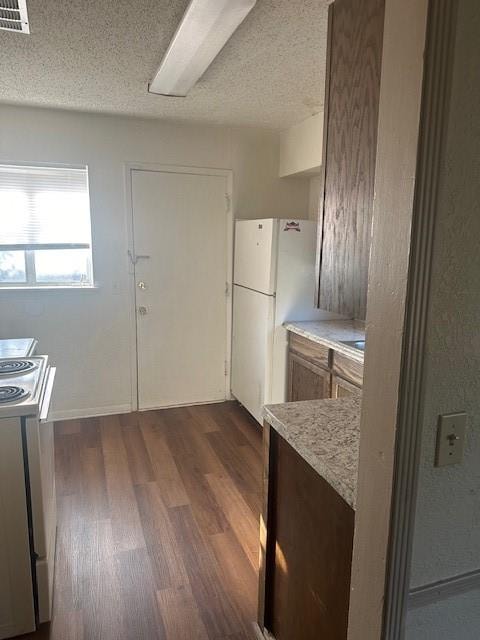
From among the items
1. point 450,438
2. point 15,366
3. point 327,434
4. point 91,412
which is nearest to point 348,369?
point 327,434

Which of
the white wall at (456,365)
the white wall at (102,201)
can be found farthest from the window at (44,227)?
the white wall at (456,365)

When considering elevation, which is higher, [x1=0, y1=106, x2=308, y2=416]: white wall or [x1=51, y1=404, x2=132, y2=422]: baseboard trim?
[x1=0, y1=106, x2=308, y2=416]: white wall

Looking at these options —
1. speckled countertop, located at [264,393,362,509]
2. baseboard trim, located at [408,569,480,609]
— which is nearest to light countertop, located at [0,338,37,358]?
speckled countertop, located at [264,393,362,509]

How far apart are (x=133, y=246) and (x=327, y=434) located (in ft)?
9.08

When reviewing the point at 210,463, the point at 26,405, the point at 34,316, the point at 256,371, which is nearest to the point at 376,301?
the point at 26,405

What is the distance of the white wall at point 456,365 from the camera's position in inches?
29.5

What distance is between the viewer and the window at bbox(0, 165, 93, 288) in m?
3.35

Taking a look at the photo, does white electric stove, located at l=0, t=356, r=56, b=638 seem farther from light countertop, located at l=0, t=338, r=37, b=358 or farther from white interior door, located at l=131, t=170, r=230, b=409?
white interior door, located at l=131, t=170, r=230, b=409

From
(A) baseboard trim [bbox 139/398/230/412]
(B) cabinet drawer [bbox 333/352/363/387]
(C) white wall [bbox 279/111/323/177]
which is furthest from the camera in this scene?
(A) baseboard trim [bbox 139/398/230/412]

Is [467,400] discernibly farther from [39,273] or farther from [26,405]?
[39,273]

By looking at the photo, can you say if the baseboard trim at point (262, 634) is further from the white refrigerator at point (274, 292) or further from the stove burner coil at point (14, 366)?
the white refrigerator at point (274, 292)

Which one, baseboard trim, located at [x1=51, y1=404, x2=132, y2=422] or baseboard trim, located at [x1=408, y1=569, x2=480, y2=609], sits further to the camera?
baseboard trim, located at [x1=51, y1=404, x2=132, y2=422]

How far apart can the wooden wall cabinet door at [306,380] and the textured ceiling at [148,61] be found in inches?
68.9

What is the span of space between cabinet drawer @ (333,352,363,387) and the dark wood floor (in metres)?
0.90
